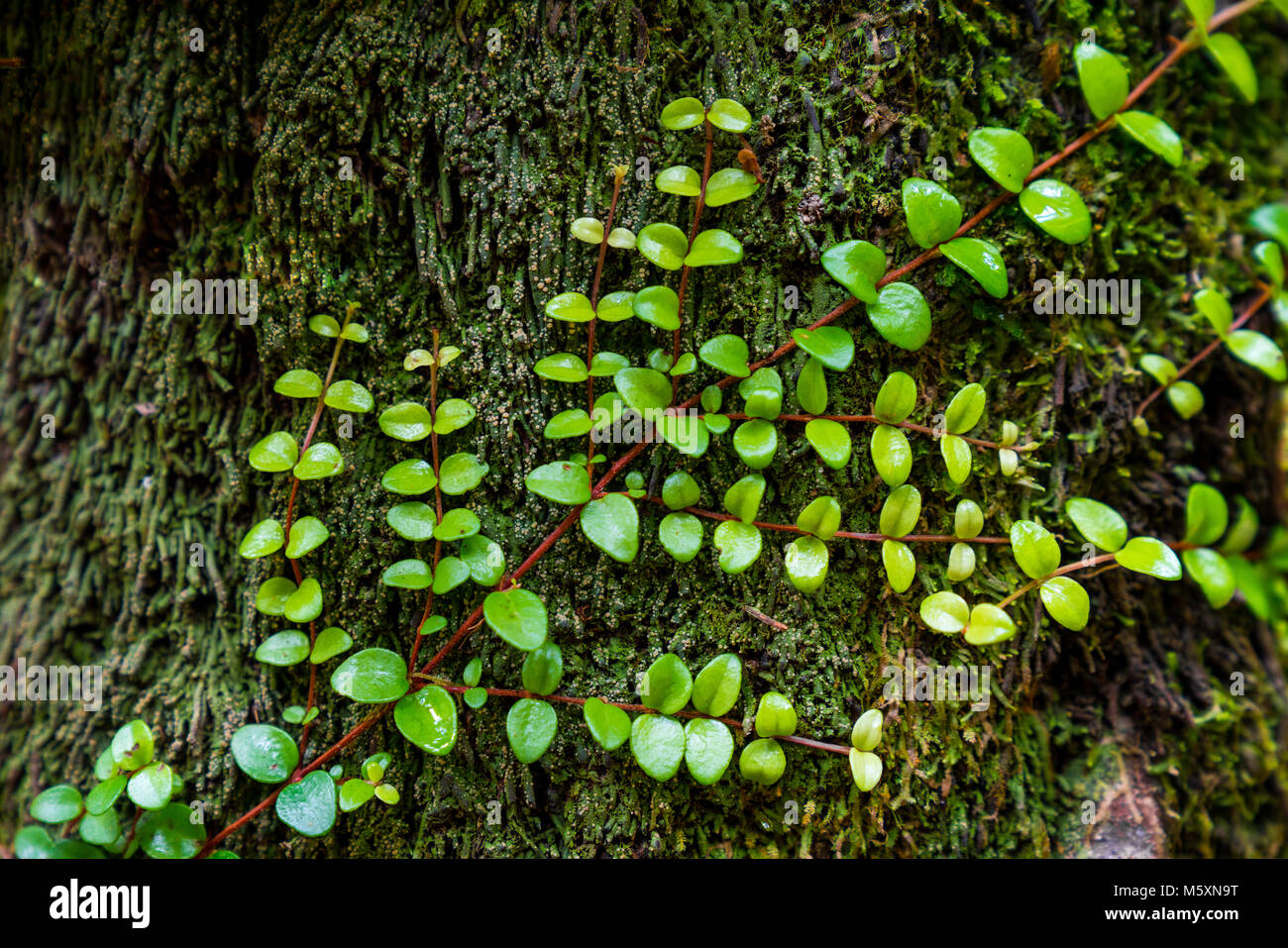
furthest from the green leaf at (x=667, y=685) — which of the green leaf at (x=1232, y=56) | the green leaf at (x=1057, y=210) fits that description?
the green leaf at (x=1232, y=56)

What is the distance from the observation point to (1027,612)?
121 cm

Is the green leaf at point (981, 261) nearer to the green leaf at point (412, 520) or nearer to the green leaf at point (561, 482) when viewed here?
the green leaf at point (561, 482)

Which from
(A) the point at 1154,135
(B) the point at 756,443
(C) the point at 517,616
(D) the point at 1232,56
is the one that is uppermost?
(D) the point at 1232,56

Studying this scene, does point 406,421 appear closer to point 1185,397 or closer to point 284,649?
point 284,649

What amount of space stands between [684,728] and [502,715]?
333 mm

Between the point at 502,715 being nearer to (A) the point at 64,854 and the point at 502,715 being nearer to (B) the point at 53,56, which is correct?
(A) the point at 64,854

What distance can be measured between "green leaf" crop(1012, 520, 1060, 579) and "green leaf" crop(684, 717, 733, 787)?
60 centimetres

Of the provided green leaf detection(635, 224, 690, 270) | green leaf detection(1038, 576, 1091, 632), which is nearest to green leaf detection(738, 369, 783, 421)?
green leaf detection(635, 224, 690, 270)

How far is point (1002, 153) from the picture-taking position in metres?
1.11

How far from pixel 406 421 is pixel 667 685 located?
65 centimetres

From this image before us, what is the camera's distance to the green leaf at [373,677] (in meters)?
1.05

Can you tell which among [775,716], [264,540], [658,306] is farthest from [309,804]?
[658,306]

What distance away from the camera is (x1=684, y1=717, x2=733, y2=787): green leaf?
1.00 meters

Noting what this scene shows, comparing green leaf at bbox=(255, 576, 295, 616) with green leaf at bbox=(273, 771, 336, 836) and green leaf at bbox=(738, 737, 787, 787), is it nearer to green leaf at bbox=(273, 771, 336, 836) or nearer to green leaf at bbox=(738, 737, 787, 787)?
green leaf at bbox=(273, 771, 336, 836)
